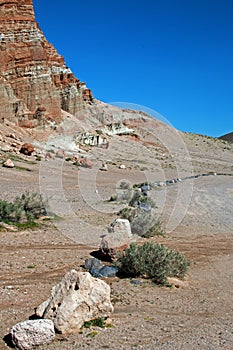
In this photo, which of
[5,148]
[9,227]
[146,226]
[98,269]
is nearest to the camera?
[98,269]

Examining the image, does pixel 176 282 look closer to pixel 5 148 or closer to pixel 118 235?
pixel 118 235

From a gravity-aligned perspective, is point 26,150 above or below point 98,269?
above

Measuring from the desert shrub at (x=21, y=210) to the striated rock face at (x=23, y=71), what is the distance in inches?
1014

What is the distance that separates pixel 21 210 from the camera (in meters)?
11.6

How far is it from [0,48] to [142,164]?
19.0m

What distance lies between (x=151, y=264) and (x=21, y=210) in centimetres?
538

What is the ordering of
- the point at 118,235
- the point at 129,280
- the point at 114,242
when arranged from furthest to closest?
the point at 118,235
the point at 114,242
the point at 129,280

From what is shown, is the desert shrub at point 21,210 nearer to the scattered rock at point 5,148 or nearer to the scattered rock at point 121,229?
the scattered rock at point 121,229

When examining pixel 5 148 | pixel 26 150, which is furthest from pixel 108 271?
pixel 26 150

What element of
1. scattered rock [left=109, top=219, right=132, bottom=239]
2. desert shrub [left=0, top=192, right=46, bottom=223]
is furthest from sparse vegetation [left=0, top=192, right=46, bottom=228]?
scattered rock [left=109, top=219, right=132, bottom=239]

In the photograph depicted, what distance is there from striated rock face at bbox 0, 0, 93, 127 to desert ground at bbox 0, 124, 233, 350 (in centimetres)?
1768

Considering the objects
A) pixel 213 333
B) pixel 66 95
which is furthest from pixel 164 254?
pixel 66 95

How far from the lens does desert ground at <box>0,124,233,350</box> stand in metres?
4.95

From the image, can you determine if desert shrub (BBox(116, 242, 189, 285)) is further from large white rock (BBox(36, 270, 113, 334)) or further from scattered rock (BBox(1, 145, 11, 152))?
scattered rock (BBox(1, 145, 11, 152))
